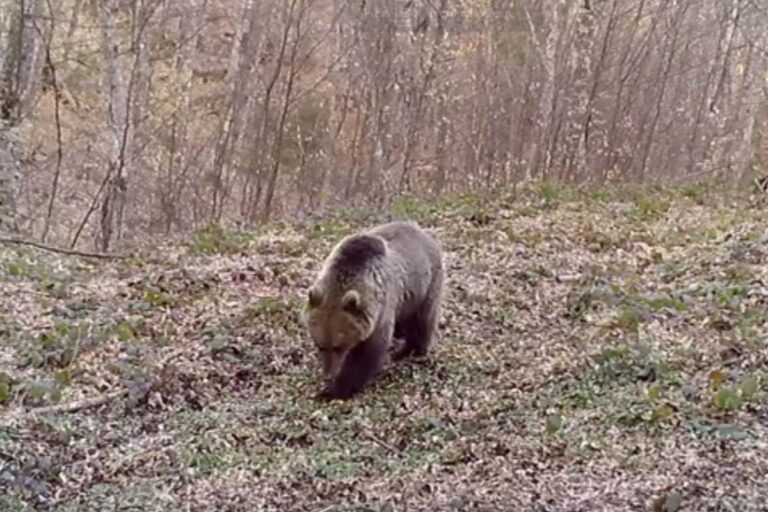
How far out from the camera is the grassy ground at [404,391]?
4.58 m

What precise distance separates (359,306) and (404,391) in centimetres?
60

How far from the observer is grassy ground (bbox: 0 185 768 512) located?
4578 millimetres

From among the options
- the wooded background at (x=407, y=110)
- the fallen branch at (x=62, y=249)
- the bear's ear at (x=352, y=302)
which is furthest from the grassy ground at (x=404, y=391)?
the wooded background at (x=407, y=110)

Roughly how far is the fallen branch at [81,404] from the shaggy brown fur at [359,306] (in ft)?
3.91

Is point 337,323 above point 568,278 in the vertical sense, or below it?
below

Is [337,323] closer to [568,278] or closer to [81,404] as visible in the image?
[81,404]

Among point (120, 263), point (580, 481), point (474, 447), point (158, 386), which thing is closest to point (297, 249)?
point (120, 263)

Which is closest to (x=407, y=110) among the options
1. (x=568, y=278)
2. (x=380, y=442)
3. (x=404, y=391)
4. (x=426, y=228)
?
(x=426, y=228)

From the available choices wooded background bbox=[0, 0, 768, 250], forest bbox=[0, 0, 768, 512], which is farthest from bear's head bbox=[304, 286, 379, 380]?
wooded background bbox=[0, 0, 768, 250]

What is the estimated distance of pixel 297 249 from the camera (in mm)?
9617

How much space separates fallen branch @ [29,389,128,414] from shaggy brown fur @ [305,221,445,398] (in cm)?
119

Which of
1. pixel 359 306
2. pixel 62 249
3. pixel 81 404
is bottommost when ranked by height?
pixel 81 404

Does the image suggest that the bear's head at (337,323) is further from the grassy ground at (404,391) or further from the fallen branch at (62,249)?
the fallen branch at (62,249)

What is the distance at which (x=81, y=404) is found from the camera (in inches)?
226
